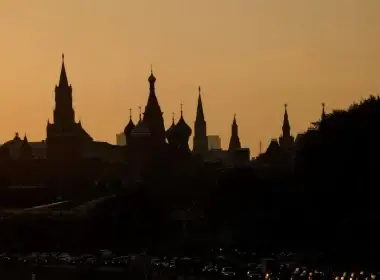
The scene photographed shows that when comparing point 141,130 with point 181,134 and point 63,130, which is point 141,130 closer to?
point 181,134

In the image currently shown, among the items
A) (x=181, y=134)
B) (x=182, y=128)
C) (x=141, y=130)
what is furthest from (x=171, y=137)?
(x=141, y=130)

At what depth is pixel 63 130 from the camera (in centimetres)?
18925

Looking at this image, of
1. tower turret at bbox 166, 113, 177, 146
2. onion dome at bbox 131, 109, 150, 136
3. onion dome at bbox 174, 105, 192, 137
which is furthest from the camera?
onion dome at bbox 174, 105, 192, 137

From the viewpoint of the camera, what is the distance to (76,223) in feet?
422

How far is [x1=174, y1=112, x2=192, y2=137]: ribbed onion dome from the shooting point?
18819cm

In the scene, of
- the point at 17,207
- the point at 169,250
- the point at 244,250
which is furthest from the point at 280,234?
the point at 17,207

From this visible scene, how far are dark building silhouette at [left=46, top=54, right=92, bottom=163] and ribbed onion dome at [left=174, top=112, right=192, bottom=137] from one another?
1303 cm

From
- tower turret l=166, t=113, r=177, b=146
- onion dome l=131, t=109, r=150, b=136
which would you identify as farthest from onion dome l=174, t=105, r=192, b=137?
onion dome l=131, t=109, r=150, b=136

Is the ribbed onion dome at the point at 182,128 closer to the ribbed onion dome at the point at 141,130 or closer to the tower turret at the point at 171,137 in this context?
the tower turret at the point at 171,137

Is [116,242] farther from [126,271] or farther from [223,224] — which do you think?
[126,271]

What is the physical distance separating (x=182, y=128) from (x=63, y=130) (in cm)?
1466

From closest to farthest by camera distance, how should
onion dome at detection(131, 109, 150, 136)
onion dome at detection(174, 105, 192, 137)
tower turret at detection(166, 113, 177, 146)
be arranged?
1. onion dome at detection(131, 109, 150, 136)
2. tower turret at detection(166, 113, 177, 146)
3. onion dome at detection(174, 105, 192, 137)

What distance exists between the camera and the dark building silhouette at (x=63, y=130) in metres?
188

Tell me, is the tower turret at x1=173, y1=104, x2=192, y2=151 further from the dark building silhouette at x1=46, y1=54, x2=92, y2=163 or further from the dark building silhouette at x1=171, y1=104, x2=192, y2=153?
the dark building silhouette at x1=46, y1=54, x2=92, y2=163
